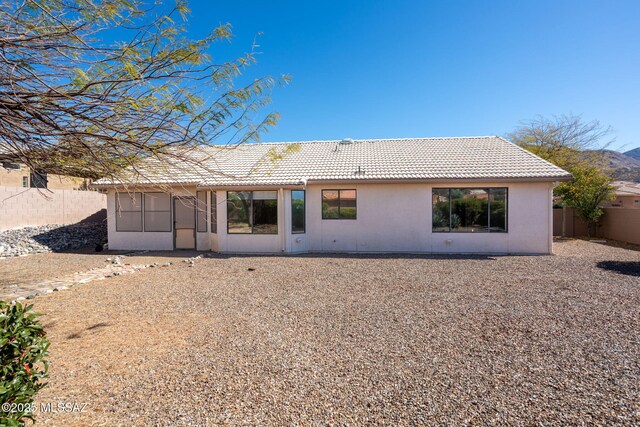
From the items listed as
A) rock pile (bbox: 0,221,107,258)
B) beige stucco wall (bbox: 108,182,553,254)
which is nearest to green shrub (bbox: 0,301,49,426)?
beige stucco wall (bbox: 108,182,553,254)

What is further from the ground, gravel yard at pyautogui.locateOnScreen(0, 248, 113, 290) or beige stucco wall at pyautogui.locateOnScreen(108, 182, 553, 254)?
beige stucco wall at pyautogui.locateOnScreen(108, 182, 553, 254)

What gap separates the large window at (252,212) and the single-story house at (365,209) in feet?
0.13

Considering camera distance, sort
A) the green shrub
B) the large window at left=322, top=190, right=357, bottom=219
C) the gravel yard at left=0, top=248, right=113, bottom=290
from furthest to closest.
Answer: the large window at left=322, top=190, right=357, bottom=219 < the gravel yard at left=0, top=248, right=113, bottom=290 < the green shrub

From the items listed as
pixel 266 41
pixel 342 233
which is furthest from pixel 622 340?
pixel 342 233

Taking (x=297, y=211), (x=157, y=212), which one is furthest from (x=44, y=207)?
(x=297, y=211)

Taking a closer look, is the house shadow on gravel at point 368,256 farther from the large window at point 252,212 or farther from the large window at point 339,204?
the large window at point 339,204

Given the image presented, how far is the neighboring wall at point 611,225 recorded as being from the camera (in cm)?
1617

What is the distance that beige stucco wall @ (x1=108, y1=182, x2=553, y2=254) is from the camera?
12969 mm

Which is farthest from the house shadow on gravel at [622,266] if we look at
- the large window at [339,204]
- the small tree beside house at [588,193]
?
the large window at [339,204]

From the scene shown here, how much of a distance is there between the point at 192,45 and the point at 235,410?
3.99m

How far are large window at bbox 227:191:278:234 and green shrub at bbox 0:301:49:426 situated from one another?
35.6 feet

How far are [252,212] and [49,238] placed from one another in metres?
10.2

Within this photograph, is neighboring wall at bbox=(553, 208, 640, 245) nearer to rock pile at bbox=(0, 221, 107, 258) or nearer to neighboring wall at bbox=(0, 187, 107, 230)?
rock pile at bbox=(0, 221, 107, 258)

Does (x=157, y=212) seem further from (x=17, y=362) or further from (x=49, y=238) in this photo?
(x=17, y=362)
